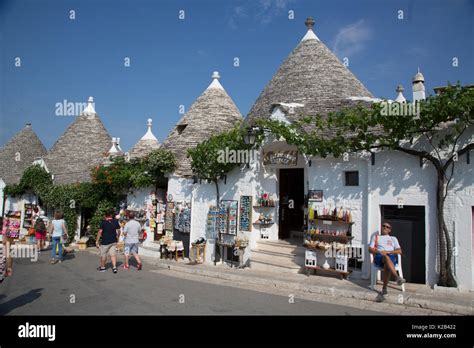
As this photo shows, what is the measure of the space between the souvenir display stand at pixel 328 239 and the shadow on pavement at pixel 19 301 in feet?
22.8

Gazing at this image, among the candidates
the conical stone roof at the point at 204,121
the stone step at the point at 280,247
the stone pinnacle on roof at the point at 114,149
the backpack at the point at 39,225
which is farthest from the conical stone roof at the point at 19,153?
the stone step at the point at 280,247

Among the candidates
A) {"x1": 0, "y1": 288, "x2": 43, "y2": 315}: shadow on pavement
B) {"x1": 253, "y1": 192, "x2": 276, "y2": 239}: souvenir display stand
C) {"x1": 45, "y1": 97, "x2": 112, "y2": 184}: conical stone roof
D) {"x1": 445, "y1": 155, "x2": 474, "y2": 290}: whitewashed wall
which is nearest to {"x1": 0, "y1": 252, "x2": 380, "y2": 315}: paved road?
{"x1": 0, "y1": 288, "x2": 43, "y2": 315}: shadow on pavement

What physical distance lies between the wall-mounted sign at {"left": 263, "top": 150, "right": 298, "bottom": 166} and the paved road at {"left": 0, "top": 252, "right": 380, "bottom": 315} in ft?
15.8

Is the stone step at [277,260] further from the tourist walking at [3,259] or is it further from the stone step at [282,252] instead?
the tourist walking at [3,259]

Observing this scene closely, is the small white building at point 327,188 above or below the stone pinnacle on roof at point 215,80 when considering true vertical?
below

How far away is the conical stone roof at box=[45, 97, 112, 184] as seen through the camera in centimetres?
2158

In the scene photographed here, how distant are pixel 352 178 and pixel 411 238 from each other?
226 centimetres

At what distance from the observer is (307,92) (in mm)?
13258

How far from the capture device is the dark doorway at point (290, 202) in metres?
13.3

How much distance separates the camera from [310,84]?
1353cm

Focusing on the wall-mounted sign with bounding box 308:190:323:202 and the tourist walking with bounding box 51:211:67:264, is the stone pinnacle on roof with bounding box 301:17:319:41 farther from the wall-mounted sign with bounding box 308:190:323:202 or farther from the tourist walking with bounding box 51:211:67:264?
the tourist walking with bounding box 51:211:67:264
